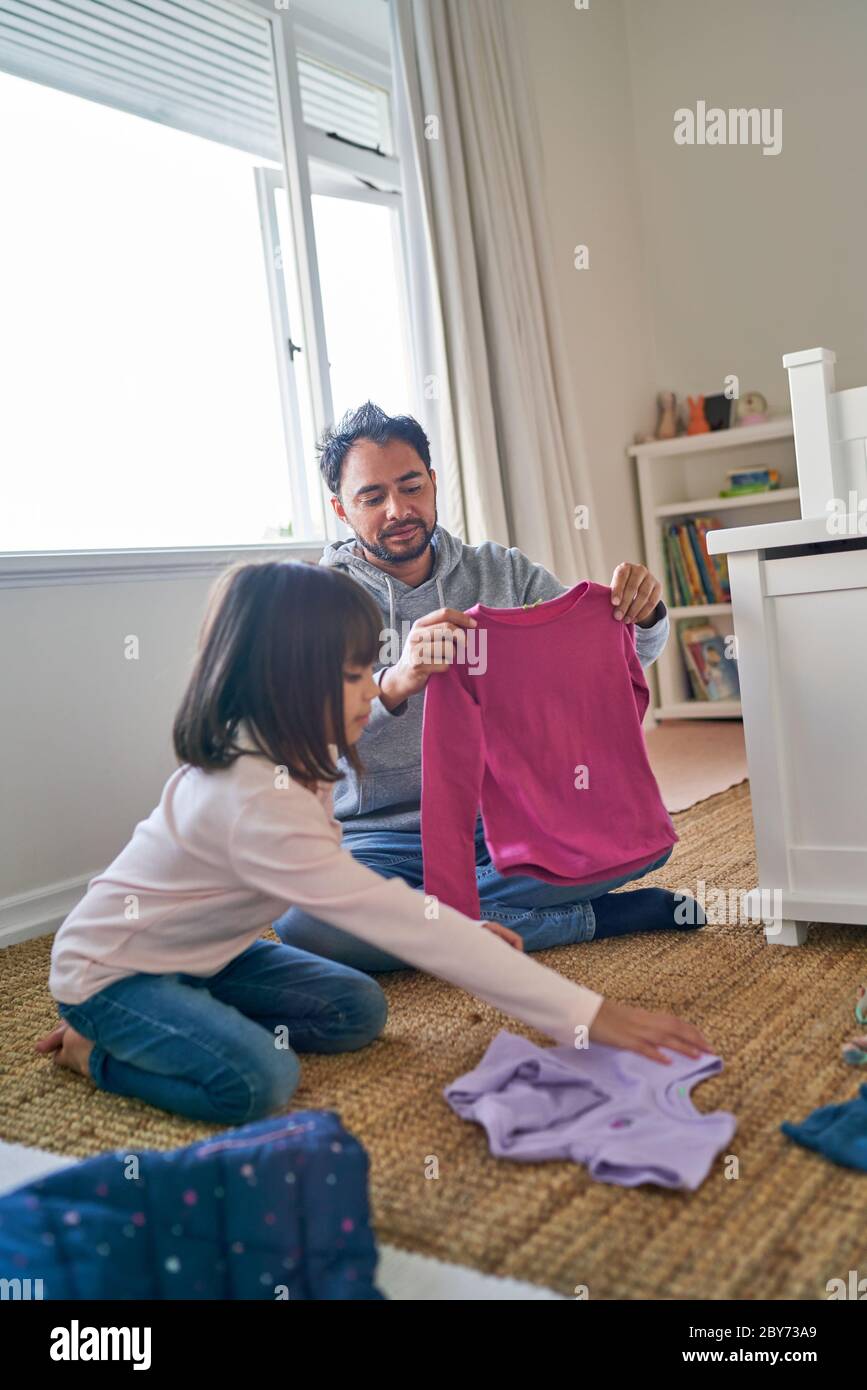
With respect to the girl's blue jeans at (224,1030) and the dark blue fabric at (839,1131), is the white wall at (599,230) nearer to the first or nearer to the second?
the girl's blue jeans at (224,1030)

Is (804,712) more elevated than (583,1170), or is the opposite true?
(804,712)

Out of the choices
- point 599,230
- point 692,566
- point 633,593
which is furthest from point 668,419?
point 633,593

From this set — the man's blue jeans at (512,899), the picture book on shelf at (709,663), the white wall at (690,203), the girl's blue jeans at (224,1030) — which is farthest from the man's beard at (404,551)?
the picture book on shelf at (709,663)

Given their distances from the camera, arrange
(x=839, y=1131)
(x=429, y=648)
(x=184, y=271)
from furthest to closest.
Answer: (x=184, y=271)
(x=429, y=648)
(x=839, y=1131)

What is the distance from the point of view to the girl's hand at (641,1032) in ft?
3.63

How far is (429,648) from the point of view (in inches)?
60.5

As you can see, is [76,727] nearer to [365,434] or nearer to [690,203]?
[365,434]

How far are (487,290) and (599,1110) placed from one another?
2.59 m

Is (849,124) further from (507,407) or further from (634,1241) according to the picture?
(634,1241)

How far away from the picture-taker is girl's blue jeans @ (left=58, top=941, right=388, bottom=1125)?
1244 mm

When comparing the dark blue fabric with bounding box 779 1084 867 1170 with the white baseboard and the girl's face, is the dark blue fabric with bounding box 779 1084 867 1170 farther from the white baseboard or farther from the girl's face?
the white baseboard

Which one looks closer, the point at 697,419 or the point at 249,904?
the point at 249,904

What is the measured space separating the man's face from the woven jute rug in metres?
0.68

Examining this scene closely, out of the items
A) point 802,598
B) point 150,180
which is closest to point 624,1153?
point 802,598
